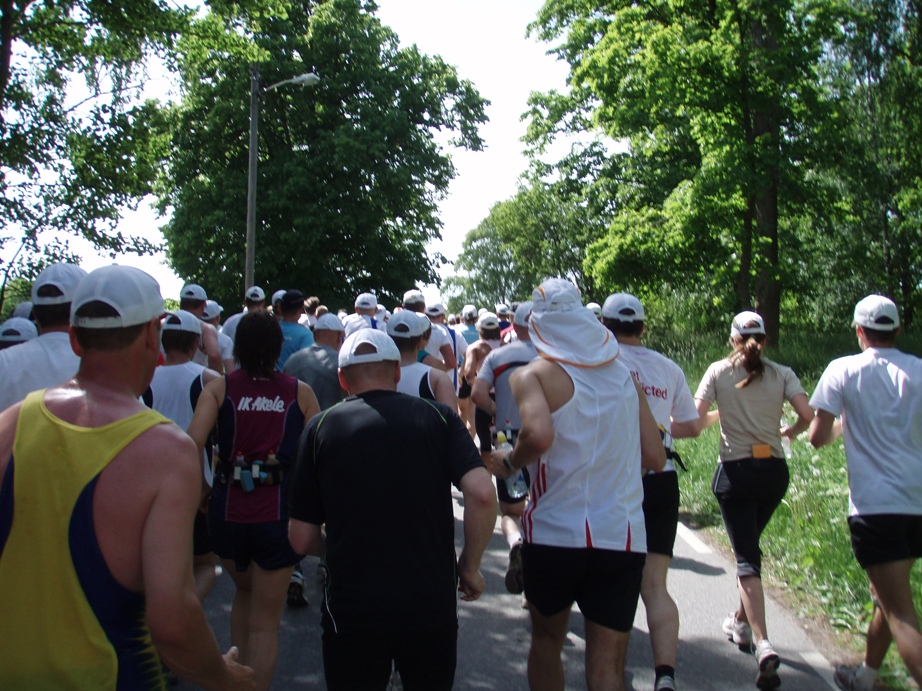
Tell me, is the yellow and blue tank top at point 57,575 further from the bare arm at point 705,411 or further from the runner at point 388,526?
the bare arm at point 705,411

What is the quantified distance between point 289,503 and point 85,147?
13784 millimetres

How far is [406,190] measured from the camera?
3089cm

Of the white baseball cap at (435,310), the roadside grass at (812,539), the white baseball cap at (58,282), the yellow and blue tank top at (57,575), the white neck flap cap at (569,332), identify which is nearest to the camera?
the yellow and blue tank top at (57,575)

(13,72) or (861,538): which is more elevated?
(13,72)

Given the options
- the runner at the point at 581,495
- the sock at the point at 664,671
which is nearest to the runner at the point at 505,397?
the sock at the point at 664,671

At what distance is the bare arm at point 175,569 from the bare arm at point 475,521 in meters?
1.16

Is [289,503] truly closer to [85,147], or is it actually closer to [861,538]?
[861,538]

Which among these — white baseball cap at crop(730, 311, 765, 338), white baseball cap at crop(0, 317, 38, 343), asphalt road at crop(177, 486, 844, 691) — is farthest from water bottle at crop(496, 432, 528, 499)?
white baseball cap at crop(0, 317, 38, 343)

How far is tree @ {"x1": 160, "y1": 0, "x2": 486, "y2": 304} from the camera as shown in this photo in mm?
29953

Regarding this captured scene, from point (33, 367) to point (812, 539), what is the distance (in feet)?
19.0

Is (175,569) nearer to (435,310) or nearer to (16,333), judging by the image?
(16,333)

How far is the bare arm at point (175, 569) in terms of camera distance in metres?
1.97

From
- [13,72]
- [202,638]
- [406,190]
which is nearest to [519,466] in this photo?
[202,638]

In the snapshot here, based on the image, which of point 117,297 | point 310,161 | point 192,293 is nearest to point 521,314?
point 192,293
